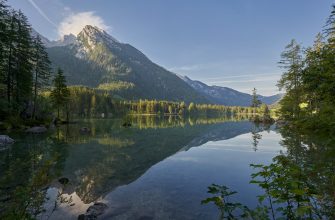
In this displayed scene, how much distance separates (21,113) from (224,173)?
44.2 metres

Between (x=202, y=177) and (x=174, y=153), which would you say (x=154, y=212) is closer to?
(x=202, y=177)

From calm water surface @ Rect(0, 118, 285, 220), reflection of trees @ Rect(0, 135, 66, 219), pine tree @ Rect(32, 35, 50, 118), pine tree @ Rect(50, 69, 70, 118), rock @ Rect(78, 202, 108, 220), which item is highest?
pine tree @ Rect(32, 35, 50, 118)

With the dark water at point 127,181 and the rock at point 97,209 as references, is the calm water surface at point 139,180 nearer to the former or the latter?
the dark water at point 127,181

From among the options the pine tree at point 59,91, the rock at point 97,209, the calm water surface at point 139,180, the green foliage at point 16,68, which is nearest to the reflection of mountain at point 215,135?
the calm water surface at point 139,180

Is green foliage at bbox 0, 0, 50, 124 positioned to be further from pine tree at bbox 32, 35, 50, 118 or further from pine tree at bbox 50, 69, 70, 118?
pine tree at bbox 50, 69, 70, 118

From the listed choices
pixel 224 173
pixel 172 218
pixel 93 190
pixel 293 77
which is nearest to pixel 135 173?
pixel 93 190

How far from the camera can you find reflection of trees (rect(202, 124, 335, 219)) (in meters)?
4.52

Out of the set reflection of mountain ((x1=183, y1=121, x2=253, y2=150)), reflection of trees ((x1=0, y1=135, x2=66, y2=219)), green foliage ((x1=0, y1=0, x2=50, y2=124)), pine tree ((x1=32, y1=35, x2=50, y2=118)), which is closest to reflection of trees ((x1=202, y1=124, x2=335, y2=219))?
reflection of trees ((x1=0, y1=135, x2=66, y2=219))

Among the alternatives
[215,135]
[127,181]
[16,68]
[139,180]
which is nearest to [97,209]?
[127,181]

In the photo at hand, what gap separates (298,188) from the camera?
4.70 meters

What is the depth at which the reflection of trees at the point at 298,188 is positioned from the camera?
4516 mm

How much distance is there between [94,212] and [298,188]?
747cm

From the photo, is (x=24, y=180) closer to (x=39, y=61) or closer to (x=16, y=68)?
(x=16, y=68)

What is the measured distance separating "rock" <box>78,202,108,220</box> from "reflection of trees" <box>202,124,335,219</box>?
586 centimetres
